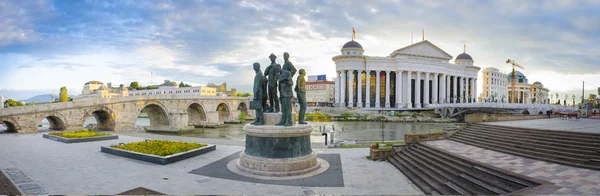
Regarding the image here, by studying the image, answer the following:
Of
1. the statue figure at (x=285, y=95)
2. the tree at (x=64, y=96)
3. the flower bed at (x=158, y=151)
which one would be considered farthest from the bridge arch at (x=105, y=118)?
the tree at (x=64, y=96)

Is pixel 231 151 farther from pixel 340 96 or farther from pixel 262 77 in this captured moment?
pixel 340 96

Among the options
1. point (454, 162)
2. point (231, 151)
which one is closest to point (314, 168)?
point (454, 162)

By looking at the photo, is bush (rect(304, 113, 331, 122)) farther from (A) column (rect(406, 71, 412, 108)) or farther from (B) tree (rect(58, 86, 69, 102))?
(B) tree (rect(58, 86, 69, 102))

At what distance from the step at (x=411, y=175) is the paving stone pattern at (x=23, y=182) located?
10.3 m

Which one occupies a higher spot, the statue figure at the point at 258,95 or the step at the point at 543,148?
the statue figure at the point at 258,95

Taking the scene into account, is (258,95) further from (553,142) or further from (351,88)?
(351,88)

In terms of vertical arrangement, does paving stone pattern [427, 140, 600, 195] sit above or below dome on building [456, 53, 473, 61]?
below

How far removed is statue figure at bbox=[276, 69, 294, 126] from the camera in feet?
35.2

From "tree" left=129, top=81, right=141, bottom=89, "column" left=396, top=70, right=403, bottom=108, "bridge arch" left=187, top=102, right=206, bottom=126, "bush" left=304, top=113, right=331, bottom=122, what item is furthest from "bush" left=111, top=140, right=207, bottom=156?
"tree" left=129, top=81, right=141, bottom=89

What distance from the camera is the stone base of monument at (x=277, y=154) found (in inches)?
393

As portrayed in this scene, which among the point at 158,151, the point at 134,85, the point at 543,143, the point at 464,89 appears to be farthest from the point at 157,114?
the point at 134,85

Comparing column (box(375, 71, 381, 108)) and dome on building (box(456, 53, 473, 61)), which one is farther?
dome on building (box(456, 53, 473, 61))

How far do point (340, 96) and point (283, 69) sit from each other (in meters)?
55.1

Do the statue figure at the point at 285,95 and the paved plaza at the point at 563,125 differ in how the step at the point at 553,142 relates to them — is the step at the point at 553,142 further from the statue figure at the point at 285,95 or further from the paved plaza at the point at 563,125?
the statue figure at the point at 285,95
